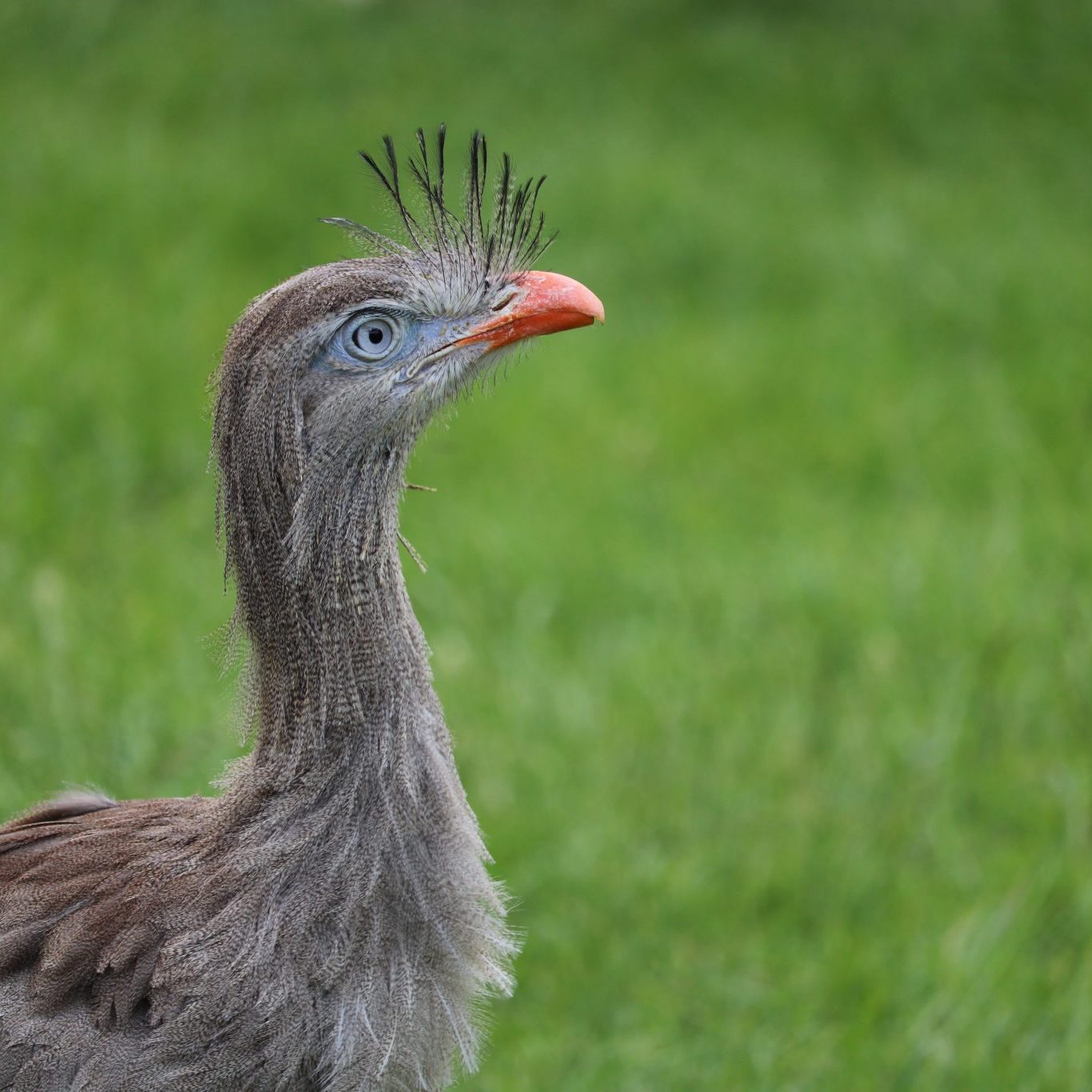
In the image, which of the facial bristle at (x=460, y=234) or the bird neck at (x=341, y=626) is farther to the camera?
the facial bristle at (x=460, y=234)

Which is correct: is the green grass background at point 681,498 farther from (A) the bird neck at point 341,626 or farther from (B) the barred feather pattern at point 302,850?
(A) the bird neck at point 341,626

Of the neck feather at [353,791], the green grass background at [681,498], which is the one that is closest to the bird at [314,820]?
the neck feather at [353,791]

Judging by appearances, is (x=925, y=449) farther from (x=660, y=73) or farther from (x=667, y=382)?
(x=660, y=73)

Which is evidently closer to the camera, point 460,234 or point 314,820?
point 314,820

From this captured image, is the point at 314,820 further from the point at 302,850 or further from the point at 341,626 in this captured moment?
the point at 341,626

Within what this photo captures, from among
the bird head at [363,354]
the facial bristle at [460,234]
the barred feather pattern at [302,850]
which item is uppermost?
the facial bristle at [460,234]

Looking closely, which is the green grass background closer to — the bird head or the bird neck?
the bird neck

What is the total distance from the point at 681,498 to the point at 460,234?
2.74m

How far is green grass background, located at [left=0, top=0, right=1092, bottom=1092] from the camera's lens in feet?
9.01

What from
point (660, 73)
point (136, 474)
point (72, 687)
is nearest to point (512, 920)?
point (72, 687)

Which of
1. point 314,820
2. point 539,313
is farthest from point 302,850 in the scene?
point 539,313

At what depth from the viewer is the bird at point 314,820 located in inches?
59.5

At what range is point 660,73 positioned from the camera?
721 cm

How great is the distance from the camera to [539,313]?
1.66 metres
